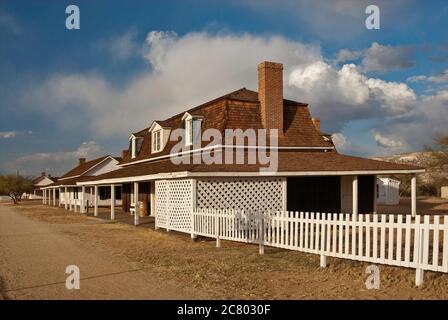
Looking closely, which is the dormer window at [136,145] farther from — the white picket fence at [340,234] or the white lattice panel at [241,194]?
the white picket fence at [340,234]

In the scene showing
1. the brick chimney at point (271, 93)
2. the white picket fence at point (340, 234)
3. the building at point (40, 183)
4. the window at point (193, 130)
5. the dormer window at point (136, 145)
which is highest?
the brick chimney at point (271, 93)

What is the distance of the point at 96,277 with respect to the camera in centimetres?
891

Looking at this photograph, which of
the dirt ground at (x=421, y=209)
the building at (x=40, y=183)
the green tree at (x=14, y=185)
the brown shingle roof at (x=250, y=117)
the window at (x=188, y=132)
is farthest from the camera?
the building at (x=40, y=183)

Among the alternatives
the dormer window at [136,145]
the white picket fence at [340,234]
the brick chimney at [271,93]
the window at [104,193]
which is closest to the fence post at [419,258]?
the white picket fence at [340,234]

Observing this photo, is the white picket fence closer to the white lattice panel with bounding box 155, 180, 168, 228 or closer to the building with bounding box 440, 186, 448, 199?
the white lattice panel with bounding box 155, 180, 168, 228

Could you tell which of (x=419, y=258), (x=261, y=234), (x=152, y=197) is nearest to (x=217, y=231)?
(x=261, y=234)

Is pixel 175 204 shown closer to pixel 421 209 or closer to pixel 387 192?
pixel 421 209

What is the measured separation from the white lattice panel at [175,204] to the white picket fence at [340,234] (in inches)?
34.4

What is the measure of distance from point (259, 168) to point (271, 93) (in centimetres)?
550

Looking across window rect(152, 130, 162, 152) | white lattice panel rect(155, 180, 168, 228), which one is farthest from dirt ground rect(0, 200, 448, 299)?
window rect(152, 130, 162, 152)

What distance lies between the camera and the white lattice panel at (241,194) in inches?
628

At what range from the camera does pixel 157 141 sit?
26594 millimetres

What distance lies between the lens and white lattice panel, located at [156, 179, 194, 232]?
16.1m
